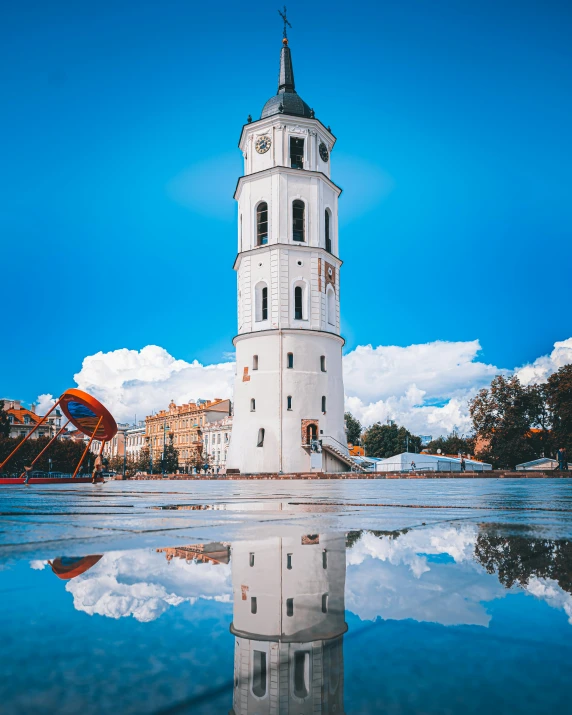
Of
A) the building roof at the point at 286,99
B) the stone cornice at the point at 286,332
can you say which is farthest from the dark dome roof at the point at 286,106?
the stone cornice at the point at 286,332

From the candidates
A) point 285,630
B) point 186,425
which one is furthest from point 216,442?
point 285,630

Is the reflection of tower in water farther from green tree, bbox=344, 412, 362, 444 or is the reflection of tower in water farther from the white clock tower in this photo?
green tree, bbox=344, 412, 362, 444

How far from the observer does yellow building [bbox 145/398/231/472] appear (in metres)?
87.9

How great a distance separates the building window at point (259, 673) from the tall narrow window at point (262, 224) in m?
38.8

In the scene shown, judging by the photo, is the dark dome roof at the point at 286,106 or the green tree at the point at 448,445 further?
the green tree at the point at 448,445

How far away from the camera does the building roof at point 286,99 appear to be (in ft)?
131

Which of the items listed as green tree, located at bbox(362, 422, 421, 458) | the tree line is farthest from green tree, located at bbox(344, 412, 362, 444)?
the tree line

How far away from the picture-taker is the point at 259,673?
847 mm

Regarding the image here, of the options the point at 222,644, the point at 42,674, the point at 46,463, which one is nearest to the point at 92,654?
the point at 42,674

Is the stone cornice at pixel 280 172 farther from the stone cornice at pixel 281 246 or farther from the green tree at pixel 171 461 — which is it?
the green tree at pixel 171 461

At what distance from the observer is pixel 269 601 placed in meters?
1.19

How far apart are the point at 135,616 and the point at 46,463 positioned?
3001 inches

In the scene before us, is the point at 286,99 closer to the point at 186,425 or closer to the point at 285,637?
the point at 285,637

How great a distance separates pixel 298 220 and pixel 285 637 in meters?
39.2
